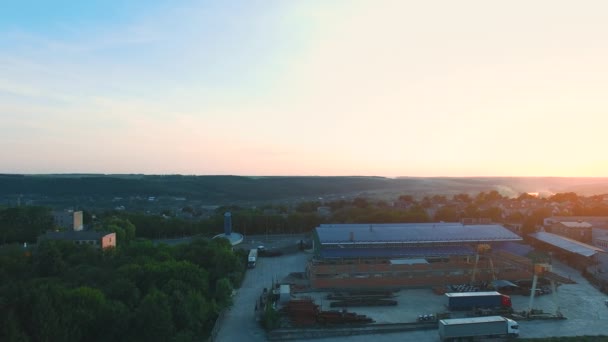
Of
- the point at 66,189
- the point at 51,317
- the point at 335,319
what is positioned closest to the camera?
the point at 51,317

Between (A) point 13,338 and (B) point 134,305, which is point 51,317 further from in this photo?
(B) point 134,305

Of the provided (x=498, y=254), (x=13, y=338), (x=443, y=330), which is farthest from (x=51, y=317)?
(x=498, y=254)

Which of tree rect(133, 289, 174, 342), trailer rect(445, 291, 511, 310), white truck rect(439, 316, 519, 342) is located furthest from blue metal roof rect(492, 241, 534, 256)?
tree rect(133, 289, 174, 342)

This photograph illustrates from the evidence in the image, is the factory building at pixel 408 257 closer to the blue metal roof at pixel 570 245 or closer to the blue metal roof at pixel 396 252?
the blue metal roof at pixel 396 252

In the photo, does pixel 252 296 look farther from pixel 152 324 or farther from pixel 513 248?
pixel 513 248

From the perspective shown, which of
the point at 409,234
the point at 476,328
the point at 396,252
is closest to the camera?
the point at 476,328

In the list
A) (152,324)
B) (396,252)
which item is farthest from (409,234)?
→ (152,324)
